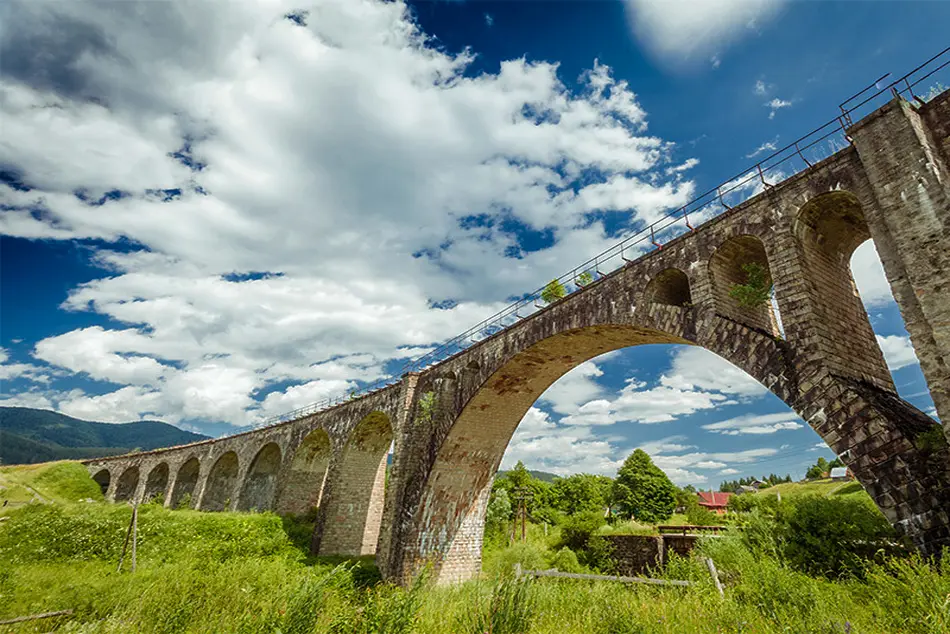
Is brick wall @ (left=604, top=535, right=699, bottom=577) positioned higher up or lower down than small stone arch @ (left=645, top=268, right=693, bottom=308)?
lower down

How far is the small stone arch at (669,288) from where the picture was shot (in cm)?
1291

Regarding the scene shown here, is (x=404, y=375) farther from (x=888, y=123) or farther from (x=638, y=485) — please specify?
(x=638, y=485)

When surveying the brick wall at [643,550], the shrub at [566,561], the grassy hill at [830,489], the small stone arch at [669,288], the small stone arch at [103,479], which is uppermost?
the small stone arch at [669,288]

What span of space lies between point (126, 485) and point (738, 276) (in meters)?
51.6

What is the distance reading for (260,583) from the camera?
11945mm

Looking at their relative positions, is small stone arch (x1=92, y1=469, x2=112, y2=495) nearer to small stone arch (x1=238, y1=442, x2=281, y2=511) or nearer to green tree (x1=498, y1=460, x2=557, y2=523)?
small stone arch (x1=238, y1=442, x2=281, y2=511)

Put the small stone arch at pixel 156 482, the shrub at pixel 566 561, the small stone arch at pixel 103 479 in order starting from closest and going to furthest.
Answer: the shrub at pixel 566 561 → the small stone arch at pixel 156 482 → the small stone arch at pixel 103 479

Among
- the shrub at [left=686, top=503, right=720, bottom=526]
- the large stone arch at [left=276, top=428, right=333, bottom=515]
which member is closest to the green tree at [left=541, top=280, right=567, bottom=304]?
the large stone arch at [left=276, top=428, right=333, bottom=515]

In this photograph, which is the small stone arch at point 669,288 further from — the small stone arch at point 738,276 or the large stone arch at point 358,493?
the large stone arch at point 358,493

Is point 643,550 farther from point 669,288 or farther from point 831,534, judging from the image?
point 669,288

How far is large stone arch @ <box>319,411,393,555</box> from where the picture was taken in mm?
23297

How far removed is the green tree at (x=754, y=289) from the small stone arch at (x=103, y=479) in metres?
52.9

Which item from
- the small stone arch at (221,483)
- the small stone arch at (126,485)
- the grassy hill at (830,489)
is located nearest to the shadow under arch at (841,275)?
the grassy hill at (830,489)

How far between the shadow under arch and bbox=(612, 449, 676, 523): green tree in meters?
35.0
